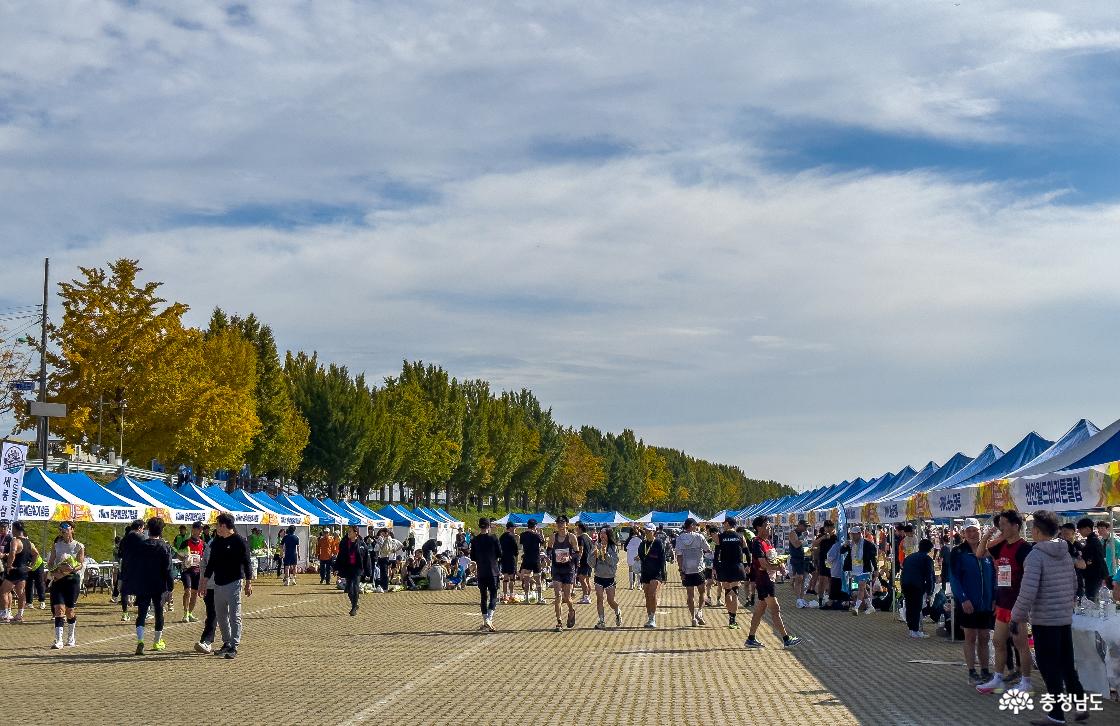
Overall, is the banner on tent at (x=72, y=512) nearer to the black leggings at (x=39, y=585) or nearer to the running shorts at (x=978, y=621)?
the black leggings at (x=39, y=585)

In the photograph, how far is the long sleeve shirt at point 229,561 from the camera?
14078mm

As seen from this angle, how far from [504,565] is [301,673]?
6.98 metres

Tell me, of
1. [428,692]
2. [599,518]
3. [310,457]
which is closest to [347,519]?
[310,457]

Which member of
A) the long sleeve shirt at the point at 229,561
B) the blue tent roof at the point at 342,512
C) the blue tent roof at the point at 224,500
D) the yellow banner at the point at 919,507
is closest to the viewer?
the long sleeve shirt at the point at 229,561

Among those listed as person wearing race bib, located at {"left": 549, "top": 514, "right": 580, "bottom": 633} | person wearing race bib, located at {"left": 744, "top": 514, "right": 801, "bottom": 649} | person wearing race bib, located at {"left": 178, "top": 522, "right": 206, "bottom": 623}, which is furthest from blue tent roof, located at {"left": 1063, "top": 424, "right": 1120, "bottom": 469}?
person wearing race bib, located at {"left": 178, "top": 522, "right": 206, "bottom": 623}

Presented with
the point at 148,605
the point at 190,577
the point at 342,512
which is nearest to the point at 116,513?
the point at 190,577

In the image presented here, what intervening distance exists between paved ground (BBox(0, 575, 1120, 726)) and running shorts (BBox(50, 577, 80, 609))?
64cm

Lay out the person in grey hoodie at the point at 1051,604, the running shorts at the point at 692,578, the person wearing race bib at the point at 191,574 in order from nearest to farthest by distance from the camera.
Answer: the person in grey hoodie at the point at 1051,604 → the running shorts at the point at 692,578 → the person wearing race bib at the point at 191,574

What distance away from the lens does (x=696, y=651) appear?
612 inches

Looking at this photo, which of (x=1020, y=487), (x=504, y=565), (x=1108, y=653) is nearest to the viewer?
(x=1108, y=653)

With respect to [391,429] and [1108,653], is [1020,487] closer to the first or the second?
[1108,653]

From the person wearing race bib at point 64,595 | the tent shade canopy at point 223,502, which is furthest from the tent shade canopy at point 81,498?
the person wearing race bib at point 64,595

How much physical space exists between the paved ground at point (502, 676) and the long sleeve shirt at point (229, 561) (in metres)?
1.00

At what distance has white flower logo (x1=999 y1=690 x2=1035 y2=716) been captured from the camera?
33.5ft
